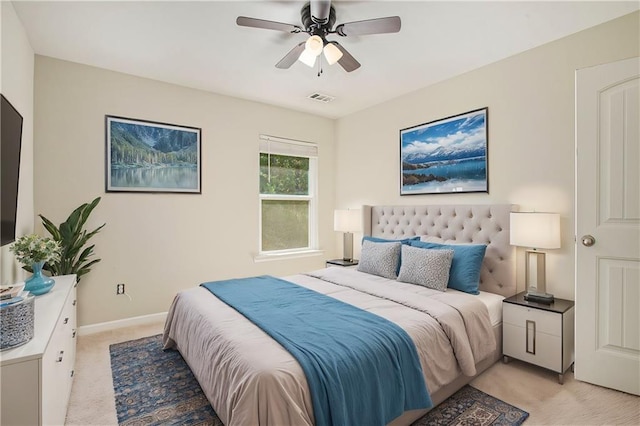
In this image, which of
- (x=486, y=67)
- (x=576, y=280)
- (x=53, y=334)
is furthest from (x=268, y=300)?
(x=486, y=67)

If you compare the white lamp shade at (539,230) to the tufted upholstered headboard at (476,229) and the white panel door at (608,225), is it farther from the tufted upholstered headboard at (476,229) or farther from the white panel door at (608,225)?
the tufted upholstered headboard at (476,229)

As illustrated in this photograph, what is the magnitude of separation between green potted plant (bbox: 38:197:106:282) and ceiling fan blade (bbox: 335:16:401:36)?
2.72m

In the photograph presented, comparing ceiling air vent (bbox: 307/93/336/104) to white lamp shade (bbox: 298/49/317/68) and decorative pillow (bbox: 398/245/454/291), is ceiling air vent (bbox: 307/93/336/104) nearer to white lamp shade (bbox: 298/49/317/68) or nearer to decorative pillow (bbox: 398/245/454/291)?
white lamp shade (bbox: 298/49/317/68)

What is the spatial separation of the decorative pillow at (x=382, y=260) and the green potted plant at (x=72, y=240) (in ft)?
8.94

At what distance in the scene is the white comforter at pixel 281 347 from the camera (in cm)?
137

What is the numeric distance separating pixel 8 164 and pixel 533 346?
3.70 meters

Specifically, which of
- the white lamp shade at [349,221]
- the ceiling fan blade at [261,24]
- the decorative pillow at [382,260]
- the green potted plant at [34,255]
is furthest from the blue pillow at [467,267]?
the green potted plant at [34,255]

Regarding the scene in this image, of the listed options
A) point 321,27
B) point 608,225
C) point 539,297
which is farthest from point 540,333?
point 321,27

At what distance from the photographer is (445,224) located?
3396 millimetres

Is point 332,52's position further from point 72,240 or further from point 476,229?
point 72,240

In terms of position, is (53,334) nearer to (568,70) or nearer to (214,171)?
(214,171)

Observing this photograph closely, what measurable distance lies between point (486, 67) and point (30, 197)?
445 centimetres

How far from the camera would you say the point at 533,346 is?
2410 millimetres

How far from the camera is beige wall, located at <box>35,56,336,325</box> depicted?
3074mm
